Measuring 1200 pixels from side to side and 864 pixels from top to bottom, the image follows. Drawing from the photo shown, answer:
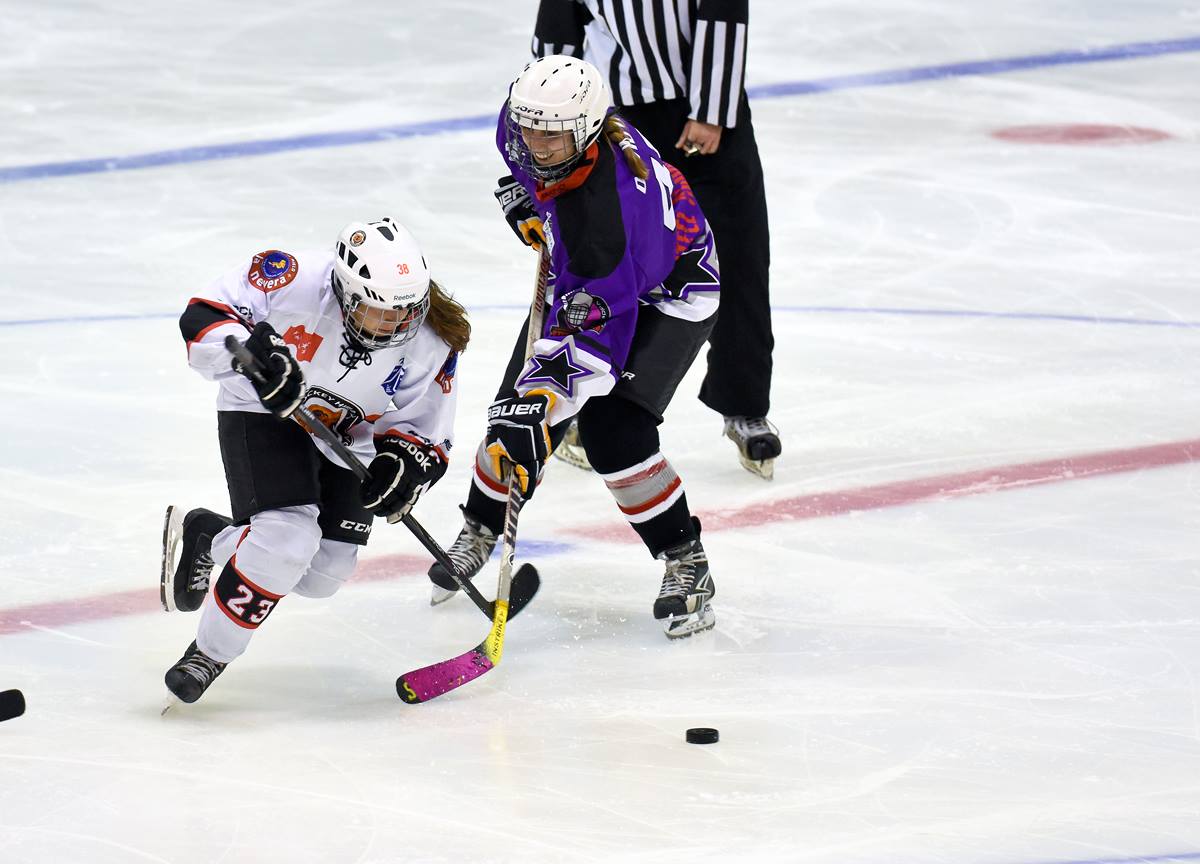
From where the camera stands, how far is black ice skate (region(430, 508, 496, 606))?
3311mm

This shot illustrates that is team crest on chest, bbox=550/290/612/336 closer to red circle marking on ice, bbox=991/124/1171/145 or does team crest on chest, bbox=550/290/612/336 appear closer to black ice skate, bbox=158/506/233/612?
black ice skate, bbox=158/506/233/612

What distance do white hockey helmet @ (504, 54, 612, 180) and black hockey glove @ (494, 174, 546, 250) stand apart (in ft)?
0.86

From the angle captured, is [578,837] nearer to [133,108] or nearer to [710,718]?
[710,718]

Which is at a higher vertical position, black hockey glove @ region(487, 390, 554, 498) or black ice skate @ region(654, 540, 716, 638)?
black hockey glove @ region(487, 390, 554, 498)

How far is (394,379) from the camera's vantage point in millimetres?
3021

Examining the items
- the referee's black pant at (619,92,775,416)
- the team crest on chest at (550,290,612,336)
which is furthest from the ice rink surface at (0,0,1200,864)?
the team crest on chest at (550,290,612,336)

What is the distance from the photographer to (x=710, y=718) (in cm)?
282

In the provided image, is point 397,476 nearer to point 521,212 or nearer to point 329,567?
point 329,567

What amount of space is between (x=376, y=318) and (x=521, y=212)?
626 millimetres

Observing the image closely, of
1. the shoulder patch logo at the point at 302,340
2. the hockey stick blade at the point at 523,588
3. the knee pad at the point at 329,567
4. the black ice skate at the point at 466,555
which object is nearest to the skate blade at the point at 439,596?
the black ice skate at the point at 466,555

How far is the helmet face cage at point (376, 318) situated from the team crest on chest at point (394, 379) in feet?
0.39

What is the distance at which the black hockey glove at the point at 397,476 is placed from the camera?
9.61ft

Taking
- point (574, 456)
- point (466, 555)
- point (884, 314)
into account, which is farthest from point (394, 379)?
point (884, 314)

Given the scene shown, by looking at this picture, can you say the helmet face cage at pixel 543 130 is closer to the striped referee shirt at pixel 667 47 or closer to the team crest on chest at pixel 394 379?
the team crest on chest at pixel 394 379
